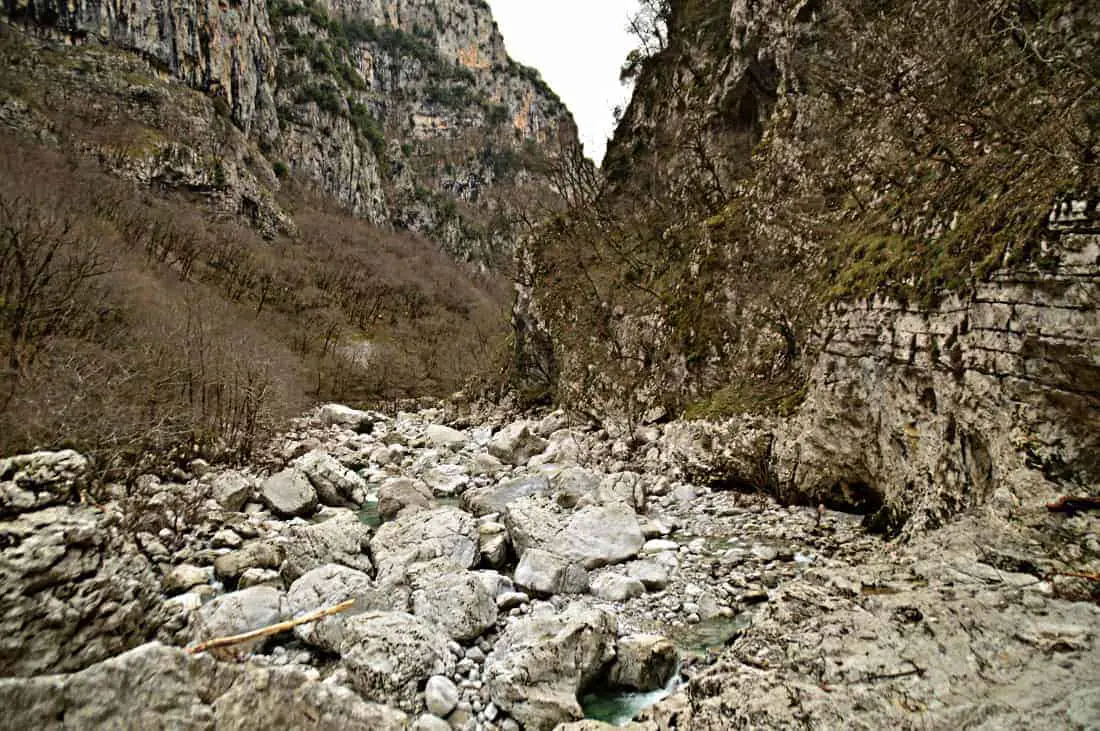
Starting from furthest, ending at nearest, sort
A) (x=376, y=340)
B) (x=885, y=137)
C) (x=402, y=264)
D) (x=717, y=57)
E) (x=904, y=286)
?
(x=402, y=264) < (x=376, y=340) < (x=717, y=57) < (x=885, y=137) < (x=904, y=286)

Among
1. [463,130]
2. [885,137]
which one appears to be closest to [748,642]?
[885,137]

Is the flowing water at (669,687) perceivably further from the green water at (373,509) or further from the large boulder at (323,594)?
the green water at (373,509)

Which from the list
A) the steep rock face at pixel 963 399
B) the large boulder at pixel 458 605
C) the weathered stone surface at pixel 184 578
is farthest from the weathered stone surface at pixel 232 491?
the steep rock face at pixel 963 399

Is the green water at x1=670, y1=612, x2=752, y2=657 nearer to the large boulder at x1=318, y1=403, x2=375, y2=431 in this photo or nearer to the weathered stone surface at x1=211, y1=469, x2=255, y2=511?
the weathered stone surface at x1=211, y1=469, x2=255, y2=511

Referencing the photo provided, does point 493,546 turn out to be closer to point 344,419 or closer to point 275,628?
point 275,628

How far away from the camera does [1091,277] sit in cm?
479

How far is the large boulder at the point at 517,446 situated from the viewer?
18.2 meters

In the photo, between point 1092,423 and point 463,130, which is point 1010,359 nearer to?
point 1092,423

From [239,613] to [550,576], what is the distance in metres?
4.34

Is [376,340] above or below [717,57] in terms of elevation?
below

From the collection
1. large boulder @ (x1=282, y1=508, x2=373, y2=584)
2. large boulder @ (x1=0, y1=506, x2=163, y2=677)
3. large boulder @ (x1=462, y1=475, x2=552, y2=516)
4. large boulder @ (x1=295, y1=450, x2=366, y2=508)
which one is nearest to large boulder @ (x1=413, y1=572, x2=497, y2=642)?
large boulder @ (x1=282, y1=508, x2=373, y2=584)

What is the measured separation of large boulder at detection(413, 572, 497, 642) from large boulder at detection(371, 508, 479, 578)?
1.14 meters

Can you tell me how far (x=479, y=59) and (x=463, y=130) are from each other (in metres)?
26.4

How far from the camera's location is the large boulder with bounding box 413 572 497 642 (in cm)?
652
